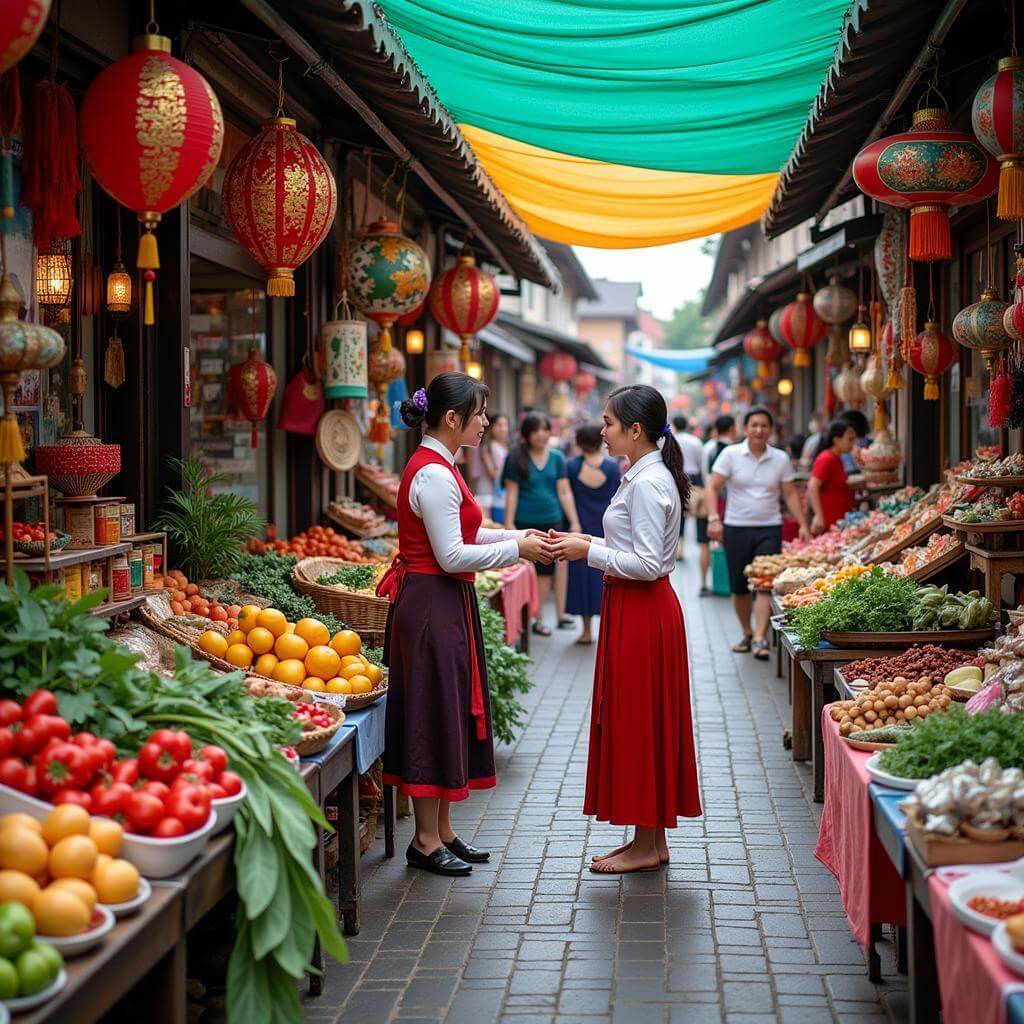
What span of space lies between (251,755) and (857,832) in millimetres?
2050

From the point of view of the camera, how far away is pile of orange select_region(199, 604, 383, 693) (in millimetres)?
5199

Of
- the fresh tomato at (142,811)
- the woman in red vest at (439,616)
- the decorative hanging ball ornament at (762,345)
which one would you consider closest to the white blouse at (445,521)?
the woman in red vest at (439,616)

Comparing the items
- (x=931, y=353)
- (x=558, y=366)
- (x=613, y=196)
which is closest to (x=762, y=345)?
(x=613, y=196)

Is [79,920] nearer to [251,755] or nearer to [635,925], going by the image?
[251,755]

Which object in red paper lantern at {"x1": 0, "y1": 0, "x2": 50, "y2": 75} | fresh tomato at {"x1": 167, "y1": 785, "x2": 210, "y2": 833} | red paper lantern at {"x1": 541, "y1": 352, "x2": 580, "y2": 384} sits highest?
red paper lantern at {"x1": 541, "y1": 352, "x2": 580, "y2": 384}

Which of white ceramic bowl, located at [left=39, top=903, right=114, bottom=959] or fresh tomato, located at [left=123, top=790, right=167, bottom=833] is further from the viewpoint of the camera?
fresh tomato, located at [left=123, top=790, right=167, bottom=833]

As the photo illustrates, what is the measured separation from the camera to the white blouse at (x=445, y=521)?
512 centimetres

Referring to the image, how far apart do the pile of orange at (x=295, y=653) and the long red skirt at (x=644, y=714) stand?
A: 1.04 meters

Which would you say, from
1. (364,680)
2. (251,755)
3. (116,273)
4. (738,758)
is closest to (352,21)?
(116,273)

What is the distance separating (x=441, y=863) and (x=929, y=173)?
374cm

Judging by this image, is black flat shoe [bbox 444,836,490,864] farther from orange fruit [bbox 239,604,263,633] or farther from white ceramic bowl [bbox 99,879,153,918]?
white ceramic bowl [bbox 99,879,153,918]

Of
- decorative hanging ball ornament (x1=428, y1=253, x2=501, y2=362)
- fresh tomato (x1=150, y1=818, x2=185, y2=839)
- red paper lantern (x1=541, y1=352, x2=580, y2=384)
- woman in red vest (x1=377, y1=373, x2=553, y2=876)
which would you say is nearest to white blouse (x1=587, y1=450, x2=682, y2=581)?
woman in red vest (x1=377, y1=373, x2=553, y2=876)

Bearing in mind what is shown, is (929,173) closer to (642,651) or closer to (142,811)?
(642,651)

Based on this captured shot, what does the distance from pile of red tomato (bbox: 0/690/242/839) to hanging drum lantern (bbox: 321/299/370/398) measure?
5067 millimetres
